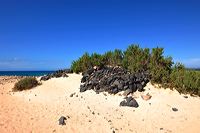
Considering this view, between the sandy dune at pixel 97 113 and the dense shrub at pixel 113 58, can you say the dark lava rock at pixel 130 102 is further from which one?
the dense shrub at pixel 113 58

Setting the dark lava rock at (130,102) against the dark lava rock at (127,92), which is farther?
the dark lava rock at (127,92)

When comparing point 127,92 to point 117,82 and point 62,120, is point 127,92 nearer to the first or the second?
point 117,82

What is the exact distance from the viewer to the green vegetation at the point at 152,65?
Answer: 19016 mm

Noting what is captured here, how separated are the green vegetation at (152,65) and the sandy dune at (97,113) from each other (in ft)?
2.98

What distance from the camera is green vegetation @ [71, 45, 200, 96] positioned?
19016 millimetres

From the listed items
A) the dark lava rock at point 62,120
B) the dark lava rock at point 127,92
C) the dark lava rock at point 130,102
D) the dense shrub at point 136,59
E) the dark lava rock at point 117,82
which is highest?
the dense shrub at point 136,59

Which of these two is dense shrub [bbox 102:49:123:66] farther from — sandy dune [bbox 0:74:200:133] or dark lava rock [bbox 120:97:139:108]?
dark lava rock [bbox 120:97:139:108]

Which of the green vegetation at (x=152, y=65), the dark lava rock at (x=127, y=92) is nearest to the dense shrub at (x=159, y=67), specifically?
the green vegetation at (x=152, y=65)

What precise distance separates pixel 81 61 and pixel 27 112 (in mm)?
Result: 14032

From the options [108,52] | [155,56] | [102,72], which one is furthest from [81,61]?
[155,56]

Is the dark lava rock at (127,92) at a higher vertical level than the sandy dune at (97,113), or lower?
higher

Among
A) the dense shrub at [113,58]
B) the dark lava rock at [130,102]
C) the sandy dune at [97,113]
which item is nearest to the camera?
the sandy dune at [97,113]

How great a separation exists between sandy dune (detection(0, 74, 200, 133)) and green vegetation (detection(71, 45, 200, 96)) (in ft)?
2.98

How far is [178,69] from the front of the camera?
2194 cm
